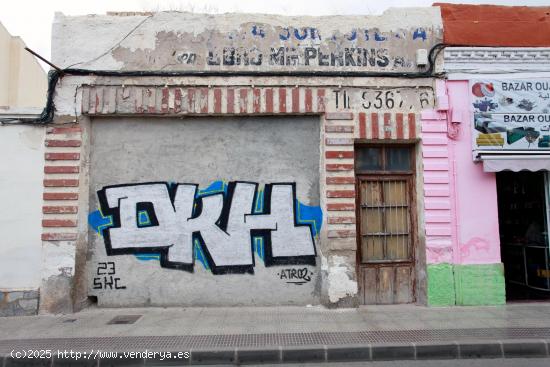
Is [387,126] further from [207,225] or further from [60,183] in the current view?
[60,183]

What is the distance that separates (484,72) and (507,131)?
113 cm

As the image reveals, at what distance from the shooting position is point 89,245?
7.45 meters

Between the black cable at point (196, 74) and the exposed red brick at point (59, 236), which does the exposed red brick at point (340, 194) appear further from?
the exposed red brick at point (59, 236)

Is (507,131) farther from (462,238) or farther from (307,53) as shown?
(307,53)

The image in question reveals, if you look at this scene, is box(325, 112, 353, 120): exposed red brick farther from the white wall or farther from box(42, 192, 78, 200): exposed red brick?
the white wall

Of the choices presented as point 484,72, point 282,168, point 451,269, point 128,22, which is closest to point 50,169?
point 128,22

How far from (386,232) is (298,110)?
8.78 feet

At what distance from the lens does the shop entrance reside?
831cm

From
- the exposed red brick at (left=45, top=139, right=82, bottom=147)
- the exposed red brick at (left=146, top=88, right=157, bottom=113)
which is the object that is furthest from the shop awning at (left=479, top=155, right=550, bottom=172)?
the exposed red brick at (left=45, top=139, right=82, bottom=147)

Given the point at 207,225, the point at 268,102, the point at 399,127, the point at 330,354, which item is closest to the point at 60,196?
the point at 207,225

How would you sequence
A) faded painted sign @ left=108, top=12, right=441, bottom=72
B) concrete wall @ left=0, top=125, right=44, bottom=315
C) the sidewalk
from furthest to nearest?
1. faded painted sign @ left=108, top=12, right=441, bottom=72
2. concrete wall @ left=0, top=125, right=44, bottom=315
3. the sidewalk

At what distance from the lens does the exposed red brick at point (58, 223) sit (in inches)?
282

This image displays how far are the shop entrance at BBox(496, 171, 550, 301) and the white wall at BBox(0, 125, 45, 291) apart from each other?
843 centimetres

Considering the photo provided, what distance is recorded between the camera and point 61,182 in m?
7.21
